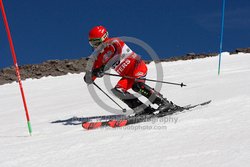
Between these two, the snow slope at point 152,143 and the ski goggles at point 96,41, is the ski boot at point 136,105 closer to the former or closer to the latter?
the snow slope at point 152,143

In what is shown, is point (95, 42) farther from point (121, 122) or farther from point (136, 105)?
point (121, 122)

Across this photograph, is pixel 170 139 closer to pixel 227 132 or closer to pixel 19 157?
pixel 227 132

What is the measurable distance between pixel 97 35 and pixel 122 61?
694mm

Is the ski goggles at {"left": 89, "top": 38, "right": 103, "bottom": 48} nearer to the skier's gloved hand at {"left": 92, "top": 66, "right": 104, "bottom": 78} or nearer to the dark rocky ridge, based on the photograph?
the skier's gloved hand at {"left": 92, "top": 66, "right": 104, "bottom": 78}

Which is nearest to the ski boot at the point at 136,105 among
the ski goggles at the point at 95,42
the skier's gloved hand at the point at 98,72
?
the skier's gloved hand at the point at 98,72

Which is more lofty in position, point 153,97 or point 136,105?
point 153,97

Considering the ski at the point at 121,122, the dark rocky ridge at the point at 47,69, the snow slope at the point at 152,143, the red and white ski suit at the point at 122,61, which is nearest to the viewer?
the snow slope at the point at 152,143

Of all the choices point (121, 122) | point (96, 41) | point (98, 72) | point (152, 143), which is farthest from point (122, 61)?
point (152, 143)

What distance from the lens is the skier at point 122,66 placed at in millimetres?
7020

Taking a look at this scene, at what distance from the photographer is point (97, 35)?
702 cm

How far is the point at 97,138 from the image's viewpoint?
217 inches

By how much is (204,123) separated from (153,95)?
1.88 m

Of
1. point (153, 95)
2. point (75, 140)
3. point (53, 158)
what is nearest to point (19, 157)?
point (53, 158)

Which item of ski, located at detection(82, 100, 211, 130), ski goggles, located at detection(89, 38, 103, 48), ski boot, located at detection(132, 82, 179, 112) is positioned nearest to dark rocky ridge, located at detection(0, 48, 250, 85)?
ski goggles, located at detection(89, 38, 103, 48)
